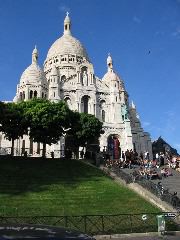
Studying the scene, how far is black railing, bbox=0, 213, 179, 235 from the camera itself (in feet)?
68.7

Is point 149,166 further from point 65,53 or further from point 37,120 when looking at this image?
point 65,53

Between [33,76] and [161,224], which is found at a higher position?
[33,76]

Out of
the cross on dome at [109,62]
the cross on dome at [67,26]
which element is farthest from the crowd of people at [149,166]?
the cross on dome at [67,26]

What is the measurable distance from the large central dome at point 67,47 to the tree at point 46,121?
47752 millimetres

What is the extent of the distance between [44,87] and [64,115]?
109 ft

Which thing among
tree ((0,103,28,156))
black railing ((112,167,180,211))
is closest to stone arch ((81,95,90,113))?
tree ((0,103,28,156))

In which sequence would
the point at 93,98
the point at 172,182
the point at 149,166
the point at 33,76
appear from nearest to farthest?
the point at 172,182
the point at 149,166
the point at 93,98
the point at 33,76

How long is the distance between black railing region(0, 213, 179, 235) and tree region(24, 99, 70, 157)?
30837 millimetres

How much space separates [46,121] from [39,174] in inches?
560

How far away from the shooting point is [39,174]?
39.8 m

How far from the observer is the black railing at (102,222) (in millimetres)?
20953

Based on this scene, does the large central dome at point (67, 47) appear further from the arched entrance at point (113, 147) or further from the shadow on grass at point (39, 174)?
the shadow on grass at point (39, 174)

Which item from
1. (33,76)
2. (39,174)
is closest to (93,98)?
(33,76)

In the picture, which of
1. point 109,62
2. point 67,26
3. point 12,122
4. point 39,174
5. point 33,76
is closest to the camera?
point 39,174
